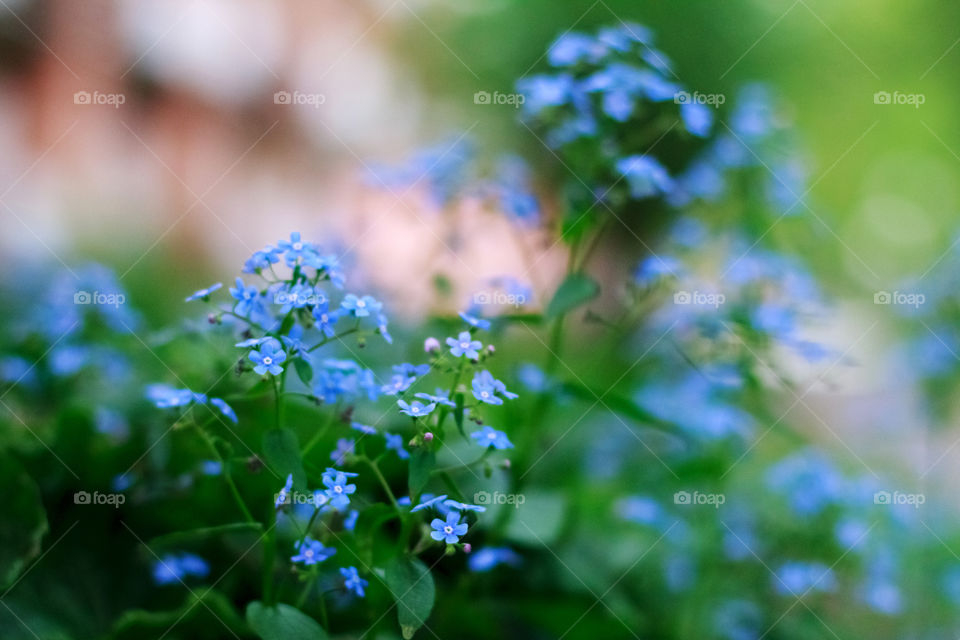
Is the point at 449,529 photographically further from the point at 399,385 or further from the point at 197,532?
the point at 197,532

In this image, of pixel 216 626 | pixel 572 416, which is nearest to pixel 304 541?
pixel 216 626

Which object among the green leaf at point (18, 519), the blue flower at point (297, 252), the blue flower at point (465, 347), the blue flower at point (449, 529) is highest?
the blue flower at point (297, 252)

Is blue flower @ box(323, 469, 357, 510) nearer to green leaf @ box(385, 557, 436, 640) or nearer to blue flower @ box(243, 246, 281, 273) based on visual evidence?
green leaf @ box(385, 557, 436, 640)

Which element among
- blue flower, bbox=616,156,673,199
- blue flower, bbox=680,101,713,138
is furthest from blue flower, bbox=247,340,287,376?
blue flower, bbox=680,101,713,138

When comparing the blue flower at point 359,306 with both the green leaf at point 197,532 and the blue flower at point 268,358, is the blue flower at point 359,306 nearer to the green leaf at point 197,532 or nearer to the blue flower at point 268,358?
the blue flower at point 268,358

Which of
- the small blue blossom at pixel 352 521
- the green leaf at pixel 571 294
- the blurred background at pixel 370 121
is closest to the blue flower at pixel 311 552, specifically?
the small blue blossom at pixel 352 521

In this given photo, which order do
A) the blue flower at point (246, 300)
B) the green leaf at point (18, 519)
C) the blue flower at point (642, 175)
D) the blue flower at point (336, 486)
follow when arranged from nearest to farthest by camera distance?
the blue flower at point (336, 486)
the blue flower at point (246, 300)
the green leaf at point (18, 519)
the blue flower at point (642, 175)
